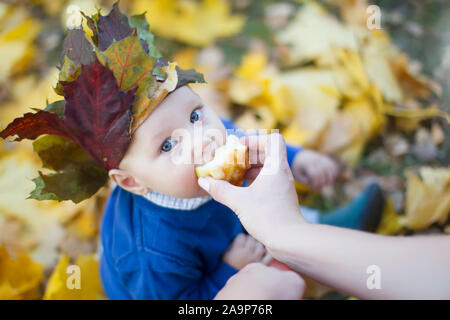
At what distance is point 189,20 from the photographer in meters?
2.01

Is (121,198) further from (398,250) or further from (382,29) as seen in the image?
(382,29)

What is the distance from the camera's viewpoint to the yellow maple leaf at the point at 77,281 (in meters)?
1.22

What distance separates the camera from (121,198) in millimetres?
1193

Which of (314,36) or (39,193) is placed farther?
(314,36)

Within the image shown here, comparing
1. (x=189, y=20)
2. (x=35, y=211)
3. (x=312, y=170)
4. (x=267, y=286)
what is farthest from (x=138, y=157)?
(x=189, y=20)

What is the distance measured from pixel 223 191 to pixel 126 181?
289 millimetres

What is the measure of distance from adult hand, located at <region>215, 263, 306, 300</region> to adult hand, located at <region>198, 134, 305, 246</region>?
0.07 m

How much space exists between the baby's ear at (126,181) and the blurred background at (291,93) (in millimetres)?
411

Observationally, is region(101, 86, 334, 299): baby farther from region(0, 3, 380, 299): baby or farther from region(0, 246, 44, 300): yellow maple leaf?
region(0, 246, 44, 300): yellow maple leaf

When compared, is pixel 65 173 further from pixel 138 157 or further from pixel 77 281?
pixel 77 281

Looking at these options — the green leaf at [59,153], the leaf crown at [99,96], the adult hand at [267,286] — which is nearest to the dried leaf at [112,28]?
the leaf crown at [99,96]

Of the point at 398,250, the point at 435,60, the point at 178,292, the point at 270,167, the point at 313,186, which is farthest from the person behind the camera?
the point at 435,60
